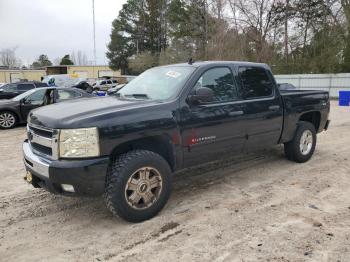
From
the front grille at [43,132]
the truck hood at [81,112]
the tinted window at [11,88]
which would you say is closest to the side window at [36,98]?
the truck hood at [81,112]

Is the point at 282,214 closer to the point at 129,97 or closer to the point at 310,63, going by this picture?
the point at 129,97

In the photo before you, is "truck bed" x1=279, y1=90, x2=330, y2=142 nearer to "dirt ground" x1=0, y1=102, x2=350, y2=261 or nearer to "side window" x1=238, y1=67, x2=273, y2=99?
"side window" x1=238, y1=67, x2=273, y2=99

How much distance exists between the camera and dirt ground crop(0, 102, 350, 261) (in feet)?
11.6

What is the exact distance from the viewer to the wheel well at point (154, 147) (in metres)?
4.21

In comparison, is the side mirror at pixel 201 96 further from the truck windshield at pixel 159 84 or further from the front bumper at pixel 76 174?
the front bumper at pixel 76 174

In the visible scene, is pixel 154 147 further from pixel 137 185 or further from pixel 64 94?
pixel 64 94

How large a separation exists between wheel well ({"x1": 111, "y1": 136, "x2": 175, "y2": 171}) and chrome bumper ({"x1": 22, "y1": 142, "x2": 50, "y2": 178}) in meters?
0.74

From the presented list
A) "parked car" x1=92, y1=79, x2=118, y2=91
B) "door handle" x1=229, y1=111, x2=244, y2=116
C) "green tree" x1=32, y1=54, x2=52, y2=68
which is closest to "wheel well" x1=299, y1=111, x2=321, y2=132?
"door handle" x1=229, y1=111, x2=244, y2=116

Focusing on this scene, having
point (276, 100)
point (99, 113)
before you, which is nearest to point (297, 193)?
point (276, 100)

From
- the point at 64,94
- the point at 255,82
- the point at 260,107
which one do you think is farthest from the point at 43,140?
the point at 64,94

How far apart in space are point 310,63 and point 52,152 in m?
27.6

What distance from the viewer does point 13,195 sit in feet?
17.2

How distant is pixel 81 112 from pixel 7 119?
914cm

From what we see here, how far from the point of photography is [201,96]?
4.54 metres
